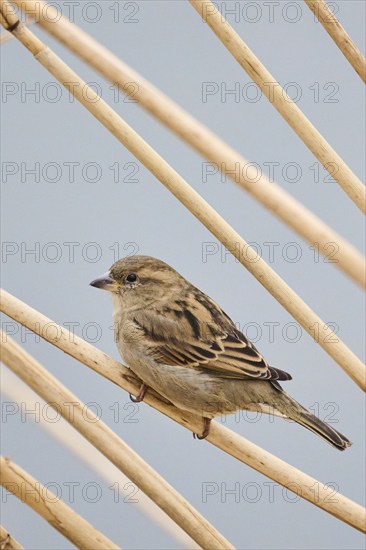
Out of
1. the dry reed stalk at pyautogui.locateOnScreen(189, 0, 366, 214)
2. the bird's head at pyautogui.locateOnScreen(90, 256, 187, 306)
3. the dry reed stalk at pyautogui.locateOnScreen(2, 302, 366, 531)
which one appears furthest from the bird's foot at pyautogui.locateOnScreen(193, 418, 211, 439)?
the dry reed stalk at pyautogui.locateOnScreen(189, 0, 366, 214)

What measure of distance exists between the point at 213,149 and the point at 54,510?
3.91 ft

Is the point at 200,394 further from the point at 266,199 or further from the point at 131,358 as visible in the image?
the point at 266,199

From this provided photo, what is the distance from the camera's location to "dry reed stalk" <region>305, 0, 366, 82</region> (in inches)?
109

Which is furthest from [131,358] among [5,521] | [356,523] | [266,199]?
[266,199]

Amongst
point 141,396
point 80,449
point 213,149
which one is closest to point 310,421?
point 141,396

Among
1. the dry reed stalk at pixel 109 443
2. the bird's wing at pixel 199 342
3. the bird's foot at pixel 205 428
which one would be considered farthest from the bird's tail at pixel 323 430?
the dry reed stalk at pixel 109 443

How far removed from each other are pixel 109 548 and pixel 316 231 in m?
1.19

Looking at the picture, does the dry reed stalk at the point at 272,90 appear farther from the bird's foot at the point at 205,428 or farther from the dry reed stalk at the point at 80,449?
the dry reed stalk at the point at 80,449

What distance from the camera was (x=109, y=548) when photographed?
8.65 ft

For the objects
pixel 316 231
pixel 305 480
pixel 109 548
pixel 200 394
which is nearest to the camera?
pixel 316 231

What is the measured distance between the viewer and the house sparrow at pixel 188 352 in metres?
3.50

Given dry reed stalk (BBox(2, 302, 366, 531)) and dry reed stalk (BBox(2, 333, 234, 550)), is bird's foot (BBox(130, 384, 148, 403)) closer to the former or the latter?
dry reed stalk (BBox(2, 302, 366, 531))

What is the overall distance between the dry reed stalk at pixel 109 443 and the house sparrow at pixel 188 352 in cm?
59

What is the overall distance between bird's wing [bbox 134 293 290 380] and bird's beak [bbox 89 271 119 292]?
18 cm
